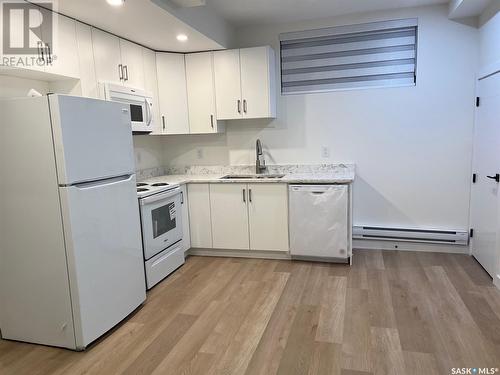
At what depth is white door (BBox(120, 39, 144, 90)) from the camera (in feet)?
10.6

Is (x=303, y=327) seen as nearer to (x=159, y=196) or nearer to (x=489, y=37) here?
(x=159, y=196)

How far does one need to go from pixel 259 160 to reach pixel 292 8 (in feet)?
5.27

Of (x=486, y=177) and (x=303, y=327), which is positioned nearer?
(x=303, y=327)

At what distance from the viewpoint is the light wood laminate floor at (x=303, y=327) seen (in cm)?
204

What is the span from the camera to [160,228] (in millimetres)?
3217

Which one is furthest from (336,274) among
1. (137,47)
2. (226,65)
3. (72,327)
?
(137,47)

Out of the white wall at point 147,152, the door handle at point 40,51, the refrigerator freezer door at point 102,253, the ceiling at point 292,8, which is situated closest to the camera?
the refrigerator freezer door at point 102,253

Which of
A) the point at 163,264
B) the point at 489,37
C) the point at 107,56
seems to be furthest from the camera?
the point at 163,264

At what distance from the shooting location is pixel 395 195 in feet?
12.6

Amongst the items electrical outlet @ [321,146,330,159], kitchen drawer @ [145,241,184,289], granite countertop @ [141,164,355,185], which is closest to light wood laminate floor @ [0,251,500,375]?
kitchen drawer @ [145,241,184,289]

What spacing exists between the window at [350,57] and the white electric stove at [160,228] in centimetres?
183

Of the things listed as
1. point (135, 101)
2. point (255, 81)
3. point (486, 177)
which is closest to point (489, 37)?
point (486, 177)

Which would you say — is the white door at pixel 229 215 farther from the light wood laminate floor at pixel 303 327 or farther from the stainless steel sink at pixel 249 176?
the light wood laminate floor at pixel 303 327

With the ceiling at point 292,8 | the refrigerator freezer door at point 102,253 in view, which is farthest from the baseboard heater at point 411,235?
the refrigerator freezer door at point 102,253
